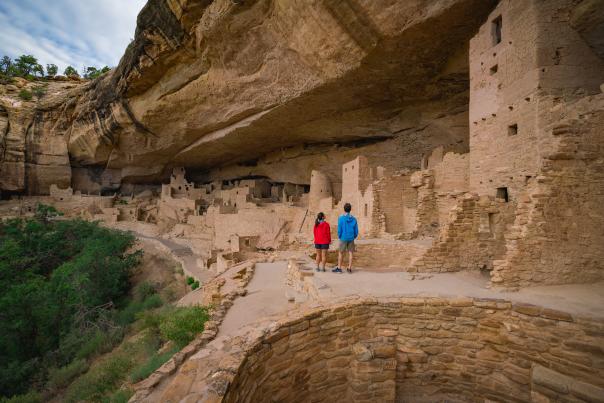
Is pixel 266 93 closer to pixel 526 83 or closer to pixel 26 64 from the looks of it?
pixel 526 83

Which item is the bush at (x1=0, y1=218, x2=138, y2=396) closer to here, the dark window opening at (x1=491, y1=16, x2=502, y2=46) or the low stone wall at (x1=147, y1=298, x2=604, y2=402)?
the low stone wall at (x1=147, y1=298, x2=604, y2=402)

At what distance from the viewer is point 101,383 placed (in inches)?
255

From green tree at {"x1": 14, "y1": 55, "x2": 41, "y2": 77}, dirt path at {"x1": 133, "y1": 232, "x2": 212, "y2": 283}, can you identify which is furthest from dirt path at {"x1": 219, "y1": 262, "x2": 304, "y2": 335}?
green tree at {"x1": 14, "y1": 55, "x2": 41, "y2": 77}

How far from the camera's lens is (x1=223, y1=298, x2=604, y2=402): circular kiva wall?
9.32ft

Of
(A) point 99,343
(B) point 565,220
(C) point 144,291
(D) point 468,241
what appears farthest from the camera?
(C) point 144,291

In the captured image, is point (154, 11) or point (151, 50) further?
point (151, 50)

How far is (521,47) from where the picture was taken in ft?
20.2

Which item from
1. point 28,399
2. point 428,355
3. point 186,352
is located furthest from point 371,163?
point 28,399

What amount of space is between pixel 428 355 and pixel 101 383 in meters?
6.69

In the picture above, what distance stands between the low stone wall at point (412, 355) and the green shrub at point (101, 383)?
493 centimetres

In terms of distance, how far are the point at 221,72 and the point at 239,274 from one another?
335 inches

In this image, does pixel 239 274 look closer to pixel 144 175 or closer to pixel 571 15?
pixel 571 15

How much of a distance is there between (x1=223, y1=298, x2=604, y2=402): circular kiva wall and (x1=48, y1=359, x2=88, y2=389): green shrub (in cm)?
822

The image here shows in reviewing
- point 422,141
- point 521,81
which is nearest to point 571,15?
A: point 521,81
